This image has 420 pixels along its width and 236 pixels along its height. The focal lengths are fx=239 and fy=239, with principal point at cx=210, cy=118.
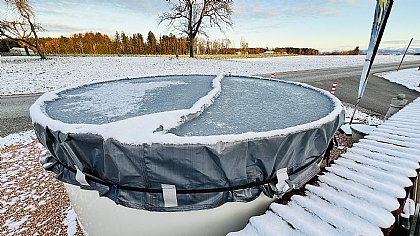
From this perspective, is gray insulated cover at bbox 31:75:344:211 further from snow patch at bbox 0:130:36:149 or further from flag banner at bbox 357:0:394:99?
snow patch at bbox 0:130:36:149

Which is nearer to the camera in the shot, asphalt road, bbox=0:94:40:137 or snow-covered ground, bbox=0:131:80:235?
snow-covered ground, bbox=0:131:80:235

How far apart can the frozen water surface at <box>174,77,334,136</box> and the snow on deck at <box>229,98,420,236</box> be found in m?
0.53

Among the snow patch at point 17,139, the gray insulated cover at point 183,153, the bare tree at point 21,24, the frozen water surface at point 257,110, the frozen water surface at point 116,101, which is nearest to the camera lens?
the gray insulated cover at point 183,153

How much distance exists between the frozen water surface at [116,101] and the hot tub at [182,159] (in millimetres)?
27

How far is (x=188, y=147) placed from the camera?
1269 millimetres

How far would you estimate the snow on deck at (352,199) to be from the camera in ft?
4.68

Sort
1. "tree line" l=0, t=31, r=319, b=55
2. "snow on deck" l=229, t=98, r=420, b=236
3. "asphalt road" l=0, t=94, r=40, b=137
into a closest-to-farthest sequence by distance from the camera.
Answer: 1. "snow on deck" l=229, t=98, r=420, b=236
2. "asphalt road" l=0, t=94, r=40, b=137
3. "tree line" l=0, t=31, r=319, b=55

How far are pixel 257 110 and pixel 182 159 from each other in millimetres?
1115

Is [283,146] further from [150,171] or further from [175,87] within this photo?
[175,87]

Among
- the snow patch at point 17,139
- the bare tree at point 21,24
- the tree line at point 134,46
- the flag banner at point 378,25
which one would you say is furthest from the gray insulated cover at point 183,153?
the tree line at point 134,46

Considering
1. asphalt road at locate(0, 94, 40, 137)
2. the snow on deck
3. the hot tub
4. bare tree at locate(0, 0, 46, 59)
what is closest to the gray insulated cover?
the hot tub

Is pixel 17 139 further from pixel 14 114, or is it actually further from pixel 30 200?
pixel 30 200

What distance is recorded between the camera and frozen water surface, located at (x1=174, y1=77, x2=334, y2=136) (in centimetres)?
171

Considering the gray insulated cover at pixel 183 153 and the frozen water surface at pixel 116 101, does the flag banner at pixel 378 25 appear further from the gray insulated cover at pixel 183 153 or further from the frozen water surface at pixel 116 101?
the frozen water surface at pixel 116 101
